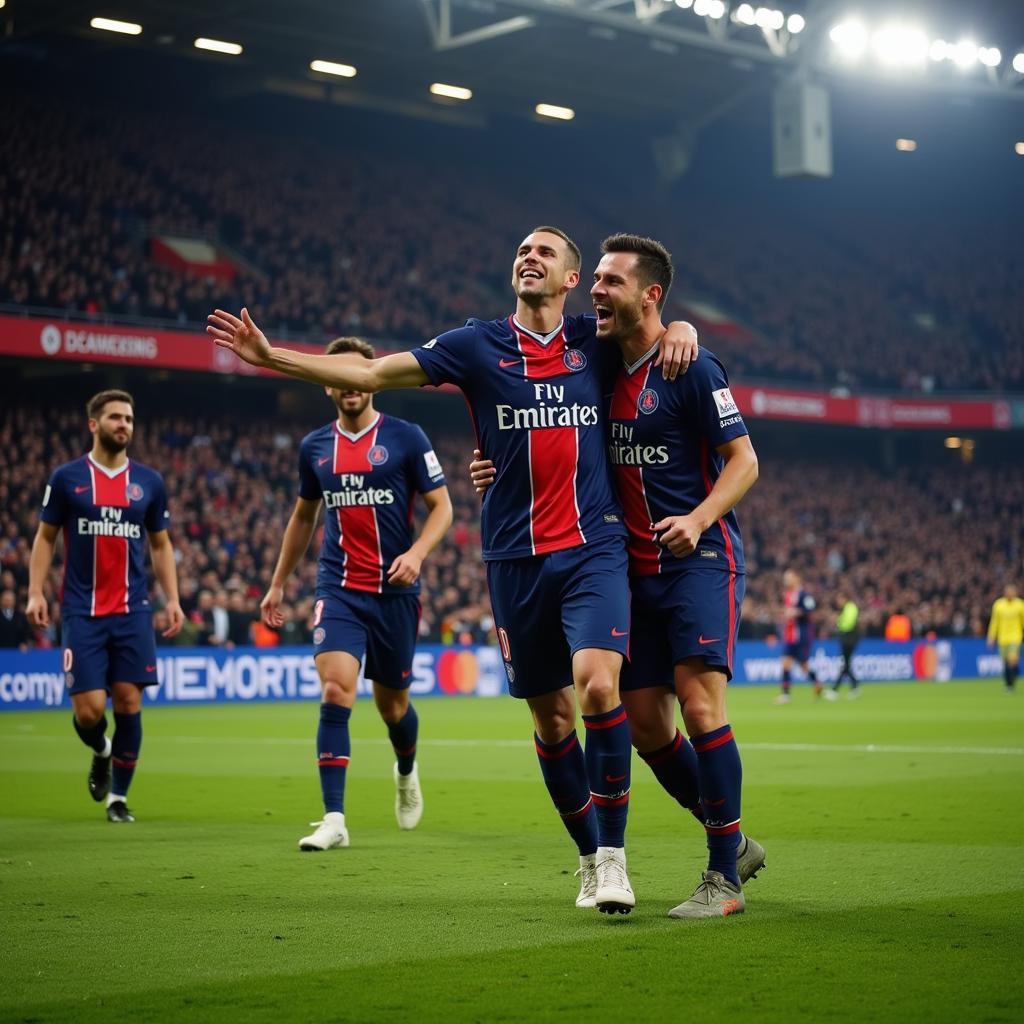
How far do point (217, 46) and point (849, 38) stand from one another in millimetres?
14733

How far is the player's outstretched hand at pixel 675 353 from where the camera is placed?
20.6 ft

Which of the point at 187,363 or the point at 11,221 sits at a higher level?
the point at 11,221

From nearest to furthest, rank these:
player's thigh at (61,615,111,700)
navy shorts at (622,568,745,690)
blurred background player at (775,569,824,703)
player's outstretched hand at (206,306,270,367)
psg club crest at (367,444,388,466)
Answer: player's outstretched hand at (206,306,270,367), navy shorts at (622,568,745,690), psg club crest at (367,444,388,466), player's thigh at (61,615,111,700), blurred background player at (775,569,824,703)

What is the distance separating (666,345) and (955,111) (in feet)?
146

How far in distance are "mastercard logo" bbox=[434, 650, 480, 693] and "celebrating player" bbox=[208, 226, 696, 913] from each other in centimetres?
2193

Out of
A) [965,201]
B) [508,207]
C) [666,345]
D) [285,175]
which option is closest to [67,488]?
[666,345]

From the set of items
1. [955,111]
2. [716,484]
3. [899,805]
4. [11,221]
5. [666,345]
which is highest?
[955,111]

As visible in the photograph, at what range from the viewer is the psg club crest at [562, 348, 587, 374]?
6.45 m

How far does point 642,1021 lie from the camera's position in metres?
4.24

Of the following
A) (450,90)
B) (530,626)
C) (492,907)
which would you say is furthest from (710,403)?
(450,90)

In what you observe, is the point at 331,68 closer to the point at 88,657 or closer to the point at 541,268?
the point at 88,657

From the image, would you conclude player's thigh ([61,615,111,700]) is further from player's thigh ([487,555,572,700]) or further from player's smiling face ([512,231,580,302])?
player's smiling face ([512,231,580,302])

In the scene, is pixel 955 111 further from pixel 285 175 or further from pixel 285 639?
pixel 285 639

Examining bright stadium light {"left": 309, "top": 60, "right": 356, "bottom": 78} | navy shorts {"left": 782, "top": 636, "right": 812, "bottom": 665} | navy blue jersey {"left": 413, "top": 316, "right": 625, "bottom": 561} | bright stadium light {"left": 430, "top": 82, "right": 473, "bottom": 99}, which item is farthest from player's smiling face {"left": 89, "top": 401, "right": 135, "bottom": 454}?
bright stadium light {"left": 430, "top": 82, "right": 473, "bottom": 99}
